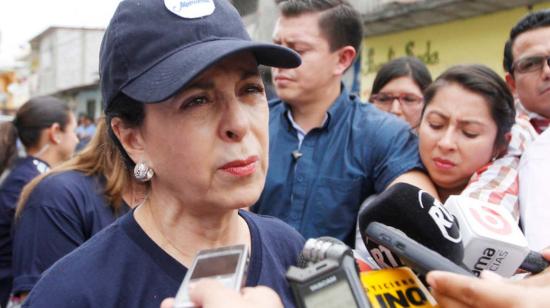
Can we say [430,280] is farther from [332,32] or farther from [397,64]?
[397,64]

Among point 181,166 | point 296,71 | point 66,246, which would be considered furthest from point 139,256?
point 296,71

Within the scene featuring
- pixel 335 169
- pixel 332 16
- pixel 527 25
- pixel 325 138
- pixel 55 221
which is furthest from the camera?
pixel 332 16

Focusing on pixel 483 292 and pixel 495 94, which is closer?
pixel 483 292

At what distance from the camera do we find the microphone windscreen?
114 centimetres

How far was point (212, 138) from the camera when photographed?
49.5 inches

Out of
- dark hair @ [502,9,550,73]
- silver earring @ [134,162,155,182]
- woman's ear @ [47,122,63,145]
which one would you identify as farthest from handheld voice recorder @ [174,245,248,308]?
woman's ear @ [47,122,63,145]

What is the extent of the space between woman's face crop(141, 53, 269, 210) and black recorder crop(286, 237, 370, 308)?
0.40 meters

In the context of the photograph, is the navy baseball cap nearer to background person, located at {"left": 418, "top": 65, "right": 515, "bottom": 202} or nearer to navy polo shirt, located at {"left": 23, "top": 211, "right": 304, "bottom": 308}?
navy polo shirt, located at {"left": 23, "top": 211, "right": 304, "bottom": 308}

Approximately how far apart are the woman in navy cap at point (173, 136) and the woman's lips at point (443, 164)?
87cm

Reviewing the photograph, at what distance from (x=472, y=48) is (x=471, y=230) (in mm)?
9411

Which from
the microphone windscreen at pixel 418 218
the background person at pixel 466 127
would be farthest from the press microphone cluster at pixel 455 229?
the background person at pixel 466 127

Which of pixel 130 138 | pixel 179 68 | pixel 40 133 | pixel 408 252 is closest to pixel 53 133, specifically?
pixel 40 133

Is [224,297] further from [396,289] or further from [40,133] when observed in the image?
[40,133]

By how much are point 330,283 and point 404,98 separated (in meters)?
2.71
